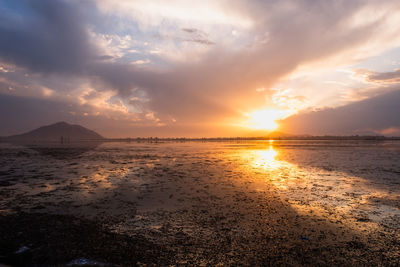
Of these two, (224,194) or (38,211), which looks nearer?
(38,211)

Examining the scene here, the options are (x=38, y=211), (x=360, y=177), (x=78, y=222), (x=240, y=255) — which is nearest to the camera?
(x=240, y=255)

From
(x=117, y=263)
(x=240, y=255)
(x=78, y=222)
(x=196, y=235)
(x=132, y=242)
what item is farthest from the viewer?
(x=78, y=222)

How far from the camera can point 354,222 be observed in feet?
26.8

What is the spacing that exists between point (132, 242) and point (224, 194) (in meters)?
6.67

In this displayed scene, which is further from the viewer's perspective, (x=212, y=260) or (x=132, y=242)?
(x=132, y=242)

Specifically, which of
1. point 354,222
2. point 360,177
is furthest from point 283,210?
point 360,177

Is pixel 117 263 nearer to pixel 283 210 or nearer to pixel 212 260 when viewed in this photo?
pixel 212 260

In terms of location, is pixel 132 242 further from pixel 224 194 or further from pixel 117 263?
pixel 224 194

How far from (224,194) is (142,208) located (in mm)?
4698

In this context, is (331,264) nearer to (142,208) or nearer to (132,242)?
(132,242)

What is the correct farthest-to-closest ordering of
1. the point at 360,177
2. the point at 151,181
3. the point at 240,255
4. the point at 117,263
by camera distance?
the point at 360,177
the point at 151,181
the point at 240,255
the point at 117,263

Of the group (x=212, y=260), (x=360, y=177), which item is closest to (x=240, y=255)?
(x=212, y=260)

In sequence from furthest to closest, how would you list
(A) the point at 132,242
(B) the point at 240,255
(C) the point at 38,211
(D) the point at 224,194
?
1. (D) the point at 224,194
2. (C) the point at 38,211
3. (A) the point at 132,242
4. (B) the point at 240,255

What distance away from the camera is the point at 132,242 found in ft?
20.9
